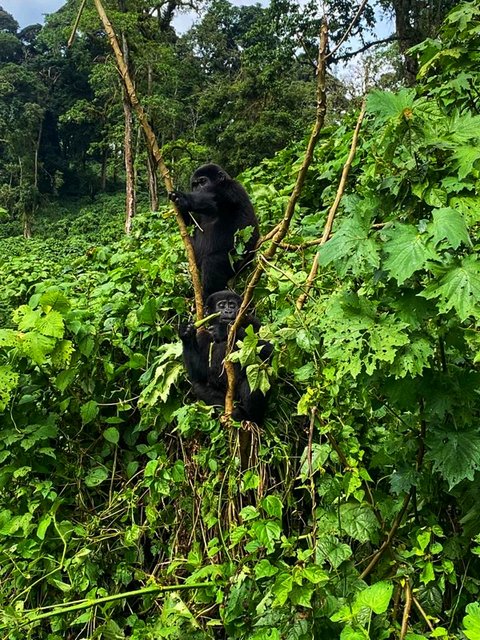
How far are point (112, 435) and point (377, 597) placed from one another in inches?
71.1

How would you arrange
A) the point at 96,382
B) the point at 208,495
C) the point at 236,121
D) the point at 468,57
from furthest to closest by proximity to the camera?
the point at 236,121
the point at 96,382
the point at 468,57
the point at 208,495

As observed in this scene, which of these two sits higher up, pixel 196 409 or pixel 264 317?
pixel 264 317

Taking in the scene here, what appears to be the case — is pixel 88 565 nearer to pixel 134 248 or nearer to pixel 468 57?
pixel 468 57

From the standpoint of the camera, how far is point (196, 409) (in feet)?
9.17

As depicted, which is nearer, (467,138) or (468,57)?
(467,138)

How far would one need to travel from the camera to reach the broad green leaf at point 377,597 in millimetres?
1782

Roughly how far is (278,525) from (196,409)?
0.77 metres

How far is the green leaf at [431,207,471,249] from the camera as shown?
1631 mm

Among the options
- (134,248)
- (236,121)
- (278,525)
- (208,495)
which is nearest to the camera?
(278,525)

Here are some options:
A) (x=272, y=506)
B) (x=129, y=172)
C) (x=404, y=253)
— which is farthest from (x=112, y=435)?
(x=129, y=172)

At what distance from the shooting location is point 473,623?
1.55 meters

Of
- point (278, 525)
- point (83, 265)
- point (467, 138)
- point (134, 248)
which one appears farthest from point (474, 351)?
point (83, 265)

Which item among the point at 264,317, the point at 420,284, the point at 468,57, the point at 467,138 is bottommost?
the point at 264,317

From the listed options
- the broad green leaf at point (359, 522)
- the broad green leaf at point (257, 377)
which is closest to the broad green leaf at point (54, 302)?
the broad green leaf at point (257, 377)
